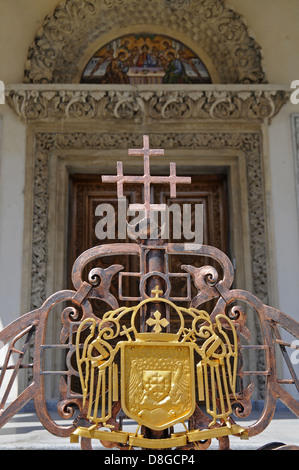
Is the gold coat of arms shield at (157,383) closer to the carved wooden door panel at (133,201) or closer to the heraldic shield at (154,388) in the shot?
the heraldic shield at (154,388)

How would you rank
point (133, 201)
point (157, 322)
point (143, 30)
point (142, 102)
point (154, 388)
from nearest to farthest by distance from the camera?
point (154, 388) < point (157, 322) < point (142, 102) < point (133, 201) < point (143, 30)

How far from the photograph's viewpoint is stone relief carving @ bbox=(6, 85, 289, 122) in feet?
17.0

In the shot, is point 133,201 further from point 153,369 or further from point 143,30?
point 153,369

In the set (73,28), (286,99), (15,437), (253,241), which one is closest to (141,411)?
(15,437)

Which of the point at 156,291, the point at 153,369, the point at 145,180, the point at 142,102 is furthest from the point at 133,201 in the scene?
the point at 153,369

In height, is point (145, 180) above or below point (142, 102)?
below

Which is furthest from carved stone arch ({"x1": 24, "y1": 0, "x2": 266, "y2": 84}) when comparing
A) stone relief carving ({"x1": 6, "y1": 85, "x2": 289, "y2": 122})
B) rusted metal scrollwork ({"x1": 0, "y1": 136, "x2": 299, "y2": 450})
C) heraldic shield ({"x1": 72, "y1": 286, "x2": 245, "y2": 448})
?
heraldic shield ({"x1": 72, "y1": 286, "x2": 245, "y2": 448})

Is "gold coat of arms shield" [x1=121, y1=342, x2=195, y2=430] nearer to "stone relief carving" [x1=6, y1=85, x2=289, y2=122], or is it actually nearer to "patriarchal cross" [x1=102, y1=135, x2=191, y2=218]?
"patriarchal cross" [x1=102, y1=135, x2=191, y2=218]

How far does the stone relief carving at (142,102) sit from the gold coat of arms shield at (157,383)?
11.4 ft

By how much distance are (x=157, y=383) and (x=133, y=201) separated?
3452 mm

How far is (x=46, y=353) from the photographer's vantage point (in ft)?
15.8

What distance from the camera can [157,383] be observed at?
218 centimetres

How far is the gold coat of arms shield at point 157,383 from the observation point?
214 cm

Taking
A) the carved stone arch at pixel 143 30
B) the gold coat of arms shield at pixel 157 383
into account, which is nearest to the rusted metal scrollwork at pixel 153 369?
the gold coat of arms shield at pixel 157 383
